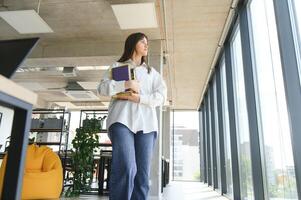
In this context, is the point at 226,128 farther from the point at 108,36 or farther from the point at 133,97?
the point at 133,97

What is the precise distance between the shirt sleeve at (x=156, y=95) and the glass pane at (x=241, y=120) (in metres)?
2.22

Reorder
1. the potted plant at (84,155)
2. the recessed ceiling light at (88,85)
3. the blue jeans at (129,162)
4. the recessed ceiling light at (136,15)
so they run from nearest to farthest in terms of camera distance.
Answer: the blue jeans at (129,162) < the recessed ceiling light at (136,15) < the potted plant at (84,155) < the recessed ceiling light at (88,85)

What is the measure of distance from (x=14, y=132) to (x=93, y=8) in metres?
3.45

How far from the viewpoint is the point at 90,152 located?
4281mm

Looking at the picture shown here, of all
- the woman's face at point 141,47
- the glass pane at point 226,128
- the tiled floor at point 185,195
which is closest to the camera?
the woman's face at point 141,47

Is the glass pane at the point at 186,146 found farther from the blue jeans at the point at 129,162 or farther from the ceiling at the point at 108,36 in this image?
the blue jeans at the point at 129,162

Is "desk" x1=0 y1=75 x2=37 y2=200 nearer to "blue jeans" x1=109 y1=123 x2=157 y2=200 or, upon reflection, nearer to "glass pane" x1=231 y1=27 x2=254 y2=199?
"blue jeans" x1=109 y1=123 x2=157 y2=200

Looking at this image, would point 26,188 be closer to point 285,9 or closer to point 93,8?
point 93,8

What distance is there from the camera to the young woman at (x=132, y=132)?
133cm

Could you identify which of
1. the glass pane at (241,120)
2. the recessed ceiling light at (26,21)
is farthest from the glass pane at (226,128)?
the recessed ceiling light at (26,21)

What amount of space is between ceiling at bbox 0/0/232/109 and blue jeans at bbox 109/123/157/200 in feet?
8.74

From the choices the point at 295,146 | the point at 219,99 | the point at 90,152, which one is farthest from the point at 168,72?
the point at 295,146

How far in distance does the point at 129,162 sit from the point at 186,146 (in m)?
8.73

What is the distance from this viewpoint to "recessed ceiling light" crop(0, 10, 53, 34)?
3.71 metres
